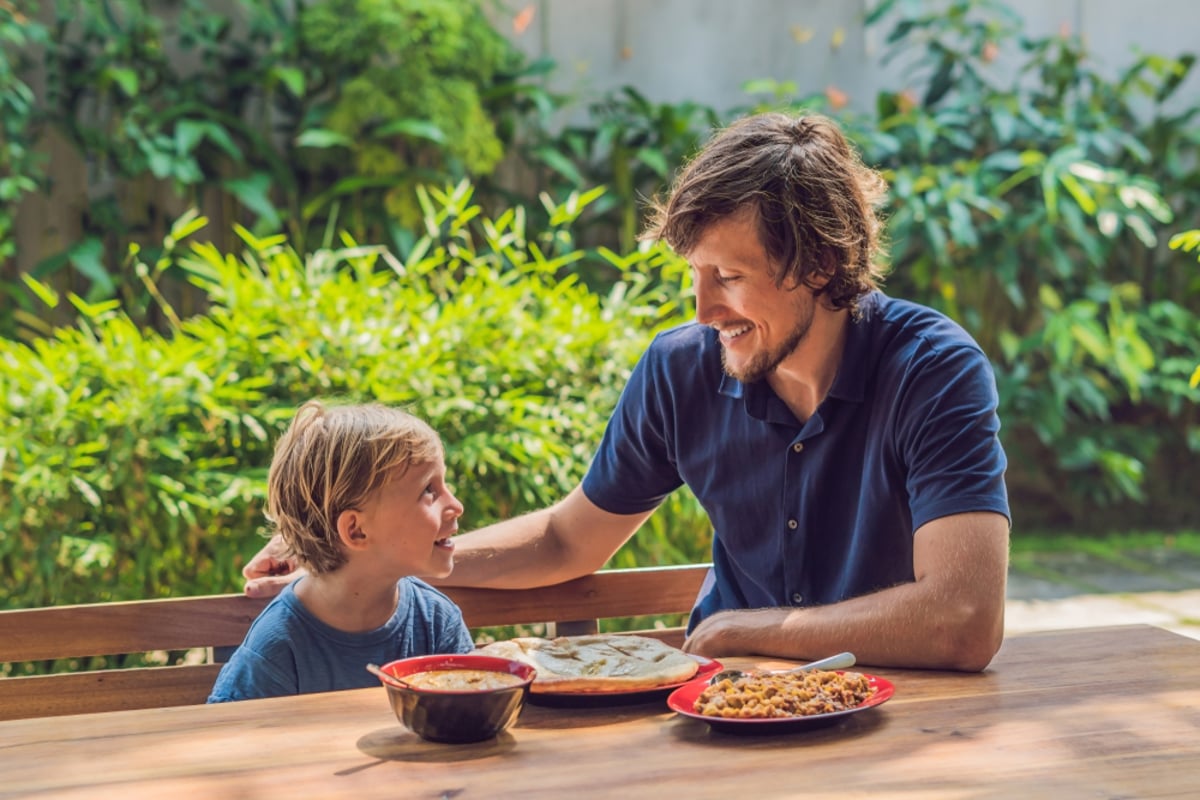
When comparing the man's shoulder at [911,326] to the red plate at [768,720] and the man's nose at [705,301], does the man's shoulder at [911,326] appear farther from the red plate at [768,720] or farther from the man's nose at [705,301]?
the red plate at [768,720]

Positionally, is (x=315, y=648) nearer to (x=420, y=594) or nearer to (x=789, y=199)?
(x=420, y=594)

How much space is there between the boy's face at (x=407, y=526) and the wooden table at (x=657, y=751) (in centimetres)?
27

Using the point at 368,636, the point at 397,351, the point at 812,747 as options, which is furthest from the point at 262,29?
the point at 812,747

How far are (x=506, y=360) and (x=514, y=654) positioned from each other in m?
1.36

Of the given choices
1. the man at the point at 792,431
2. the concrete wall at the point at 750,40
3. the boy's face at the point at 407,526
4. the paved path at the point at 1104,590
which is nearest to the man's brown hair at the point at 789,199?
the man at the point at 792,431

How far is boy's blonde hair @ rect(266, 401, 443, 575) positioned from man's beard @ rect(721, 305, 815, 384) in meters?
0.51

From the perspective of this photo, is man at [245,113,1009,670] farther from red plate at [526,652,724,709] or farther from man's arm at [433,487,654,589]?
red plate at [526,652,724,709]

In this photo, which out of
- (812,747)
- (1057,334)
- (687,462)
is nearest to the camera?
(812,747)

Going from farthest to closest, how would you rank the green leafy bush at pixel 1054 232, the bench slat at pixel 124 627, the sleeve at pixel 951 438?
the green leafy bush at pixel 1054 232 < the bench slat at pixel 124 627 < the sleeve at pixel 951 438

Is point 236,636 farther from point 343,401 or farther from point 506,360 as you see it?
point 506,360

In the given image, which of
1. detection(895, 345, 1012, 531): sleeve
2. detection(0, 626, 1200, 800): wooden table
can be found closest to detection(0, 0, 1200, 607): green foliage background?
detection(895, 345, 1012, 531): sleeve

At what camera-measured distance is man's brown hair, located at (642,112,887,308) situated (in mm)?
2143

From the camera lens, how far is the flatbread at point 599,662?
1.66 metres

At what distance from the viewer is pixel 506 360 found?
3074 mm
